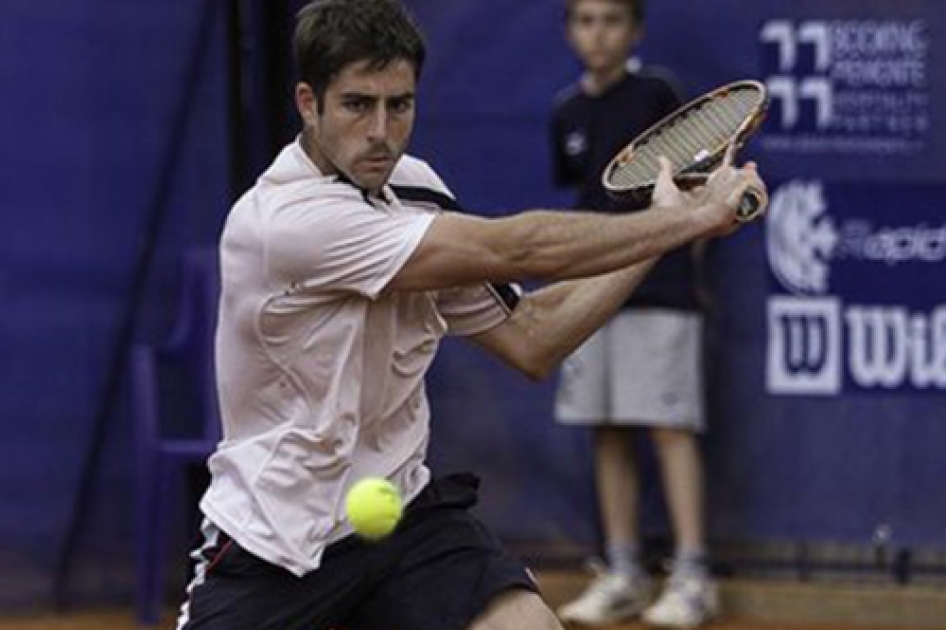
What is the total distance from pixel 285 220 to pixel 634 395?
328cm

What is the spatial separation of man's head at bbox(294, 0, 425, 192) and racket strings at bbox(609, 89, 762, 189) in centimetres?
51

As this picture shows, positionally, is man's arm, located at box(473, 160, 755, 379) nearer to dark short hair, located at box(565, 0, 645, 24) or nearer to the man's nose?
the man's nose

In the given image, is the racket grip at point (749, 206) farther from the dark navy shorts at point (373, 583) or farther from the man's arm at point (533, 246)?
the dark navy shorts at point (373, 583)

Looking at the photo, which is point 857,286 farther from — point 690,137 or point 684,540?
point 690,137

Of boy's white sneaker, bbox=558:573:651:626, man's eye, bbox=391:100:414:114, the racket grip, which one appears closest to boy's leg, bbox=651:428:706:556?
boy's white sneaker, bbox=558:573:651:626

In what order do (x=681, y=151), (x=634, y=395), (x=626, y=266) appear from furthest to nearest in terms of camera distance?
(x=634, y=395) → (x=681, y=151) → (x=626, y=266)

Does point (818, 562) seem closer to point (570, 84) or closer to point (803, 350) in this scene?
point (803, 350)

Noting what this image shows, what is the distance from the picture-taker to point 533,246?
533 centimetres

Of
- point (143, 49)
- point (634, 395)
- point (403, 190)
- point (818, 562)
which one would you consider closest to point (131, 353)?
point (143, 49)

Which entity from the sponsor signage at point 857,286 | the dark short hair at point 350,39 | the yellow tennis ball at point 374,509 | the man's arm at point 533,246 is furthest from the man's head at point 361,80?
the sponsor signage at point 857,286

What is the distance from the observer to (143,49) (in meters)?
8.88

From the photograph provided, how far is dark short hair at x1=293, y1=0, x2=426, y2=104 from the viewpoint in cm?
537

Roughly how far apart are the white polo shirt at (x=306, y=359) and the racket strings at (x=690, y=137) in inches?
18.5

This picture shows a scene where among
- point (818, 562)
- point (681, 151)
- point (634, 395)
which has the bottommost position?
point (818, 562)
